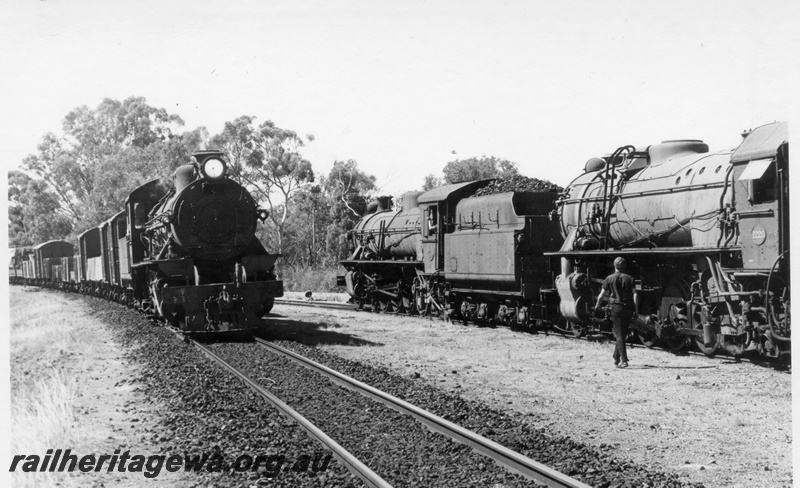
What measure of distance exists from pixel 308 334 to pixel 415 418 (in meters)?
9.93

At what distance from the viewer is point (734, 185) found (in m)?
11.6

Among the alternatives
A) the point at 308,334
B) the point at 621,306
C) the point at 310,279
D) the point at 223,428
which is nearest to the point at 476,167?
the point at 310,279

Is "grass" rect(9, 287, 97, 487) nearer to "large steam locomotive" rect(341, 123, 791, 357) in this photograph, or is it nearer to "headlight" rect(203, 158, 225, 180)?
"headlight" rect(203, 158, 225, 180)

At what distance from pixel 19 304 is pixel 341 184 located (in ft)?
66.7

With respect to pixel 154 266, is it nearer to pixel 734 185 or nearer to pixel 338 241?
pixel 734 185

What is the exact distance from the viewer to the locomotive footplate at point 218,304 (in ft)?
53.1

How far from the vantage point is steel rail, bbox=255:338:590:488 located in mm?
6387

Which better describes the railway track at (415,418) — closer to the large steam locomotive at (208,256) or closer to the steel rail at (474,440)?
the steel rail at (474,440)

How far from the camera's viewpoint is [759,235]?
35.7 feet

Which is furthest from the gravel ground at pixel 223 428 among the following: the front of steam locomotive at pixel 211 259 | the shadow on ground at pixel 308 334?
the shadow on ground at pixel 308 334

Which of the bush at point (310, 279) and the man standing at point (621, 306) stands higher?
the man standing at point (621, 306)

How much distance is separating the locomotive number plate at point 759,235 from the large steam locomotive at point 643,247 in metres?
0.02

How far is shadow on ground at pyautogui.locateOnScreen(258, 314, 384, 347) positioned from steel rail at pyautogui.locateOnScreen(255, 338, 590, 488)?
5019 mm

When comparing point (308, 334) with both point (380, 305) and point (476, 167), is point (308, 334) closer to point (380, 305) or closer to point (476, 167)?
point (380, 305)
